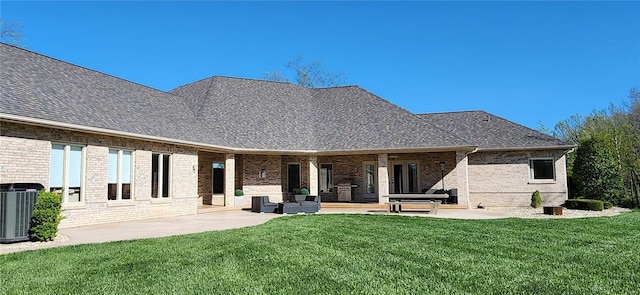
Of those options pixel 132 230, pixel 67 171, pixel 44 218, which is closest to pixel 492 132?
pixel 132 230

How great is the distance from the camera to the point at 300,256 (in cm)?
723

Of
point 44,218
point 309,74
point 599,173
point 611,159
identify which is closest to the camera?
point 44,218

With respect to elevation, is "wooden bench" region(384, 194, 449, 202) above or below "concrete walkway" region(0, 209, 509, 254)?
above

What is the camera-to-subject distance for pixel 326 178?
23312 mm

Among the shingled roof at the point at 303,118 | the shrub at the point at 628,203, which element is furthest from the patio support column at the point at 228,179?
the shrub at the point at 628,203

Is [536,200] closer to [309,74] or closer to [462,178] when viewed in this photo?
[462,178]

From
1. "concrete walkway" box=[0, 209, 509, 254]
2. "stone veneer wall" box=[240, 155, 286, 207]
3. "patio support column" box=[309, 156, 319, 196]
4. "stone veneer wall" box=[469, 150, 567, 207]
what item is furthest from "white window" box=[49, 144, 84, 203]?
"stone veneer wall" box=[469, 150, 567, 207]

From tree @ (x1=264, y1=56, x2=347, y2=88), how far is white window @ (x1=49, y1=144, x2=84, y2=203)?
3209 cm

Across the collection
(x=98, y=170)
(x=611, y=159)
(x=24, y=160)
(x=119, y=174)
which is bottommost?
(x=119, y=174)

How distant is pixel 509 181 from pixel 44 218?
67.1ft

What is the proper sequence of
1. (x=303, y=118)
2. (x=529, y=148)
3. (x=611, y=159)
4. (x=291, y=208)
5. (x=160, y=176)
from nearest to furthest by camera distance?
(x=160, y=176), (x=291, y=208), (x=611, y=159), (x=529, y=148), (x=303, y=118)

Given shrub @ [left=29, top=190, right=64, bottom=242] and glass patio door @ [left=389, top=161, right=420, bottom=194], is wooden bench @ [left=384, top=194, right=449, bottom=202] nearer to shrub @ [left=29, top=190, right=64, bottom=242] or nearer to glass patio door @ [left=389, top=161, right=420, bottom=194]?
glass patio door @ [left=389, top=161, right=420, bottom=194]

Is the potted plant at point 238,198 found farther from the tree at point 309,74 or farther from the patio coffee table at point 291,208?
the tree at point 309,74

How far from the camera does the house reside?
12070 millimetres
